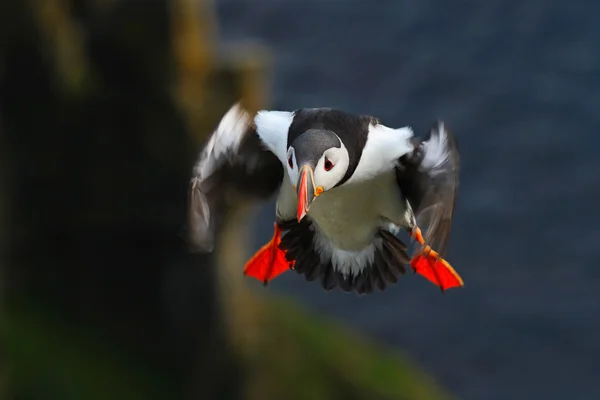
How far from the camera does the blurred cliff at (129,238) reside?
14.5 m

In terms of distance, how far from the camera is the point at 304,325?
1695cm

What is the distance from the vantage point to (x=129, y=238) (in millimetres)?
15930

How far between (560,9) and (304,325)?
6.35 m

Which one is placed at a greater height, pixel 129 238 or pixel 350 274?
pixel 350 274

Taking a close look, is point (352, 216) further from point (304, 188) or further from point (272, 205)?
point (272, 205)

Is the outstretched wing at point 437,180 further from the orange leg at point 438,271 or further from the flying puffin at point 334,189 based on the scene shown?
the orange leg at point 438,271

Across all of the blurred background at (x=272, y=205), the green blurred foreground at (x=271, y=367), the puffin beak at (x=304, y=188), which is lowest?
the green blurred foreground at (x=271, y=367)

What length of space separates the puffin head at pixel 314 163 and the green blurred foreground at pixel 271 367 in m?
11.2

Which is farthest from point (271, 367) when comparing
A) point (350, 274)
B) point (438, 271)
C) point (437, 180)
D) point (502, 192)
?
point (437, 180)

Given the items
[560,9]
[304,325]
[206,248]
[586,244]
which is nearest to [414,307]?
[304,325]

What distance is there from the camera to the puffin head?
3799 millimetres

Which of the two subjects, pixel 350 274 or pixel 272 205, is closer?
pixel 350 274

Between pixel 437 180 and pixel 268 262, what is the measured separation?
128 centimetres

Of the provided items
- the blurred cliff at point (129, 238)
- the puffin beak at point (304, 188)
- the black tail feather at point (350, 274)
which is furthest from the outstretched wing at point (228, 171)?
the blurred cliff at point (129, 238)
